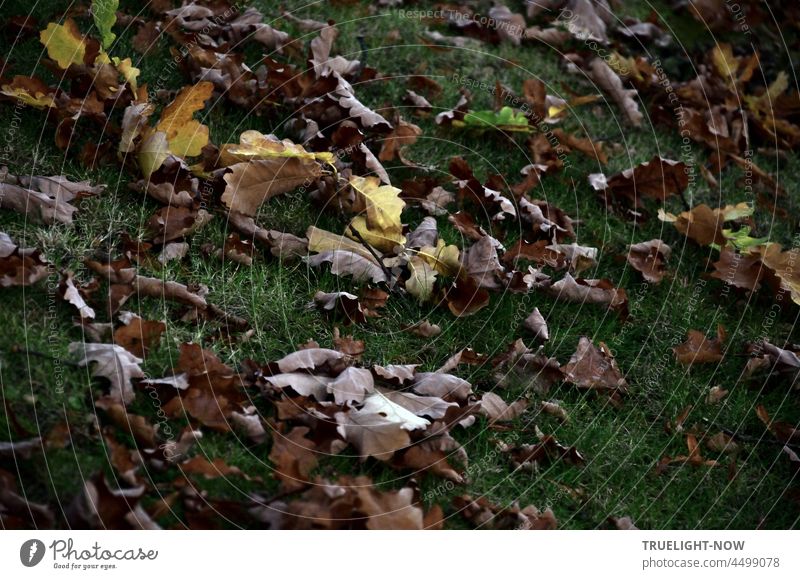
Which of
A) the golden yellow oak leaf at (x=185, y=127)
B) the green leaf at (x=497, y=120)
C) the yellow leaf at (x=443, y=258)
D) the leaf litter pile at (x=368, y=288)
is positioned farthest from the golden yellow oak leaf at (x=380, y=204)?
the green leaf at (x=497, y=120)

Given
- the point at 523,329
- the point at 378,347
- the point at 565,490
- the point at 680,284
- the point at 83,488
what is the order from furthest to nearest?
the point at 680,284
the point at 523,329
the point at 378,347
the point at 565,490
the point at 83,488

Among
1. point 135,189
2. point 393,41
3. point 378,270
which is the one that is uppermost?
point 393,41

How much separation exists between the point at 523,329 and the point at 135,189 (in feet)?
4.40

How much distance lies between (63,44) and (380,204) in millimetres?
1196

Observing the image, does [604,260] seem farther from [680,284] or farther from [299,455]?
[299,455]

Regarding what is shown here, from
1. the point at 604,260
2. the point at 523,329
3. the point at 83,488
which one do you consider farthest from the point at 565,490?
the point at 83,488

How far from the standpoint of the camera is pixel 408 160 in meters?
3.12

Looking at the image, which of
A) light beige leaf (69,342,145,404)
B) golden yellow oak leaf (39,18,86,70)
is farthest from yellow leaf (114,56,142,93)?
light beige leaf (69,342,145,404)

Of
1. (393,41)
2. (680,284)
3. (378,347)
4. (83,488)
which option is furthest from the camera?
→ (393,41)

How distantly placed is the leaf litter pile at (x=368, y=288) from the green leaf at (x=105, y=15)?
0.03 feet

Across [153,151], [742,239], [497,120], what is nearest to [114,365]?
[153,151]

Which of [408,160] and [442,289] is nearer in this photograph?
[442,289]

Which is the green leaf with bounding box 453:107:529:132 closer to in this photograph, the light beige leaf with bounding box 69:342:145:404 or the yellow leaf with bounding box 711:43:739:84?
the yellow leaf with bounding box 711:43:739:84

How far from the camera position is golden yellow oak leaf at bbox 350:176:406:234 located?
274 centimetres
